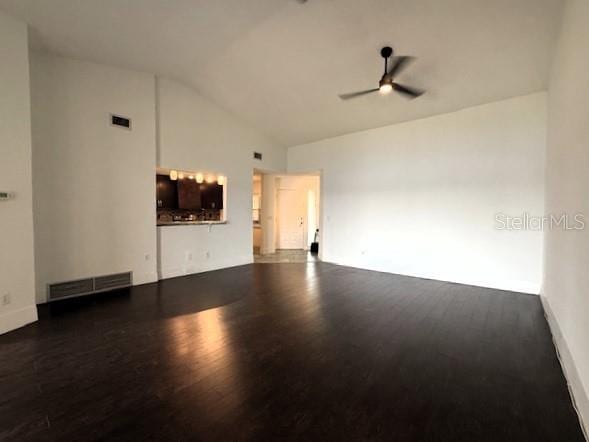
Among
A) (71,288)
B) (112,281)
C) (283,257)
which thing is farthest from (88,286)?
(283,257)

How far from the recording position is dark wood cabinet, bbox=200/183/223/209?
20.7 feet

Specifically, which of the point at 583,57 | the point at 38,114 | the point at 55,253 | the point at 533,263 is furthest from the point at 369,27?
the point at 55,253

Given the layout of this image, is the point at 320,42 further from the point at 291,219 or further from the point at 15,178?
the point at 291,219

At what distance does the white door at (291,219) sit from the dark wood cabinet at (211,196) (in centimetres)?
258

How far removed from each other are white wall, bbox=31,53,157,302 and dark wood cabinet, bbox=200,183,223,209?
190 cm

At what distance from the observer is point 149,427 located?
146 centimetres

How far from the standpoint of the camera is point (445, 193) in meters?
4.66

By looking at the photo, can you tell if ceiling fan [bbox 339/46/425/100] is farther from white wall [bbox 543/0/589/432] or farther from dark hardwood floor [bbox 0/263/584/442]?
dark hardwood floor [bbox 0/263/584/442]

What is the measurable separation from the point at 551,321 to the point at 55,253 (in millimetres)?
6277

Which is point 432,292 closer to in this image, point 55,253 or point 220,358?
point 220,358

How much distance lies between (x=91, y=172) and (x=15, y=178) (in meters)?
1.19

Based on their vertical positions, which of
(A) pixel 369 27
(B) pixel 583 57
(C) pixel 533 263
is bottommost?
(C) pixel 533 263

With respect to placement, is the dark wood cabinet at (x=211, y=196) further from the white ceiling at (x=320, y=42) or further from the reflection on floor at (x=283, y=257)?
the white ceiling at (x=320, y=42)

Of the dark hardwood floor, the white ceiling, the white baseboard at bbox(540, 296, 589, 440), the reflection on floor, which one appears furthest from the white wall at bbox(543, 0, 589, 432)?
the reflection on floor
